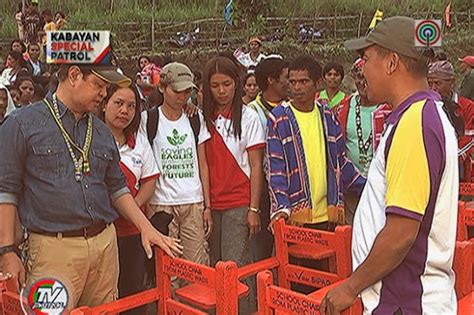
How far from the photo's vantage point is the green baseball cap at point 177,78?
3.50m

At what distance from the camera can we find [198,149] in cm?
364

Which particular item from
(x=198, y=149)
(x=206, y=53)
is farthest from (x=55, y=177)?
(x=206, y=53)

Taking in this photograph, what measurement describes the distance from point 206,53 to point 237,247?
34.8ft

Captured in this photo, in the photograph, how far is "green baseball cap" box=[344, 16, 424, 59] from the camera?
183cm

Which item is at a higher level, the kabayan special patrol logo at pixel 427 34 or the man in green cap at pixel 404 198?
the kabayan special patrol logo at pixel 427 34

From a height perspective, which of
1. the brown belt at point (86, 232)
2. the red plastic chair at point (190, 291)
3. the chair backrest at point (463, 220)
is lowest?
the red plastic chair at point (190, 291)

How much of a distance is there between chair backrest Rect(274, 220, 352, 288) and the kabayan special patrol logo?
3.73ft

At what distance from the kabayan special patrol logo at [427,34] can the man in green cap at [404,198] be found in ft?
0.12

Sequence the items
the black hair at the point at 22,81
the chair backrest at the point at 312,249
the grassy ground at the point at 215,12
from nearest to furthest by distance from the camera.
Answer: the chair backrest at the point at 312,249, the black hair at the point at 22,81, the grassy ground at the point at 215,12

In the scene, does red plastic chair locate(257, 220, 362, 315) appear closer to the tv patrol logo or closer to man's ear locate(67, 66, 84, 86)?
the tv patrol logo

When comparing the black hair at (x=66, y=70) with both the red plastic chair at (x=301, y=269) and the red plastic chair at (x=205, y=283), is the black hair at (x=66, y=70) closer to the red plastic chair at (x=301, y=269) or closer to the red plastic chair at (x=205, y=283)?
the red plastic chair at (x=205, y=283)

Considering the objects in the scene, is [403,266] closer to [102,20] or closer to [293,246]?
[293,246]

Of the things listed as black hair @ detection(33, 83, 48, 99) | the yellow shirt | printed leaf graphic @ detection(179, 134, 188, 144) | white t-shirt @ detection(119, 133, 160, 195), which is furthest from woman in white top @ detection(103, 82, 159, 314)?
black hair @ detection(33, 83, 48, 99)

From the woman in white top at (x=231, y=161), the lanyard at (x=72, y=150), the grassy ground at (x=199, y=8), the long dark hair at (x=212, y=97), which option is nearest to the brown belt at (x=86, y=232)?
the lanyard at (x=72, y=150)
